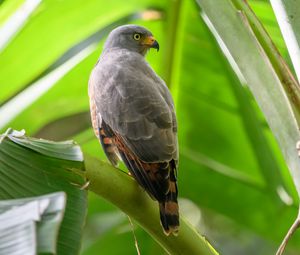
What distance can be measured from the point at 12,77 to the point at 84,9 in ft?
1.63

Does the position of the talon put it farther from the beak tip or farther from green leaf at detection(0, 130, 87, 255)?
the beak tip

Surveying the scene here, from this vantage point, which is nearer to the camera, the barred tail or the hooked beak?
the barred tail

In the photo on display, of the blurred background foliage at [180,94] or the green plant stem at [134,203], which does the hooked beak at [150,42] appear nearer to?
the blurred background foliage at [180,94]

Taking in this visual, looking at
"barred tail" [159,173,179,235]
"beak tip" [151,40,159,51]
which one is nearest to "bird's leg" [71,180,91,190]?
"barred tail" [159,173,179,235]

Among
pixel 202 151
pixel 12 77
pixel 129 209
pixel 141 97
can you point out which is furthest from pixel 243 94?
pixel 129 209

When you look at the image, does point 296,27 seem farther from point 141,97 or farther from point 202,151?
point 202,151

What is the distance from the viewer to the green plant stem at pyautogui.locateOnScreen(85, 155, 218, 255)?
1.74 metres

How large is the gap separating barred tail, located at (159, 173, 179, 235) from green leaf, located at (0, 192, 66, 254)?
1.99 ft

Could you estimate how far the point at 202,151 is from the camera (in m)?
3.40

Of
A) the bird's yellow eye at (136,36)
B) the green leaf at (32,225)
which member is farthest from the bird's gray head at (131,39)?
the green leaf at (32,225)

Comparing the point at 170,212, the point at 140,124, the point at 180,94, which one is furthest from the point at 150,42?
the point at 170,212

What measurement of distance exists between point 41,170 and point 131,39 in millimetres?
1717

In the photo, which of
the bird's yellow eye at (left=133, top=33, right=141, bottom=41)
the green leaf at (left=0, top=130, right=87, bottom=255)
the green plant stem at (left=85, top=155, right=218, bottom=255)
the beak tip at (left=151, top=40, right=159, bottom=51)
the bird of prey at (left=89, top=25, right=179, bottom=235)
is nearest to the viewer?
the green leaf at (left=0, top=130, right=87, bottom=255)

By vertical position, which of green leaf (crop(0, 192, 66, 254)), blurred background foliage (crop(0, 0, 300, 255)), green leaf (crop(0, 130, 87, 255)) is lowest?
blurred background foliage (crop(0, 0, 300, 255))
